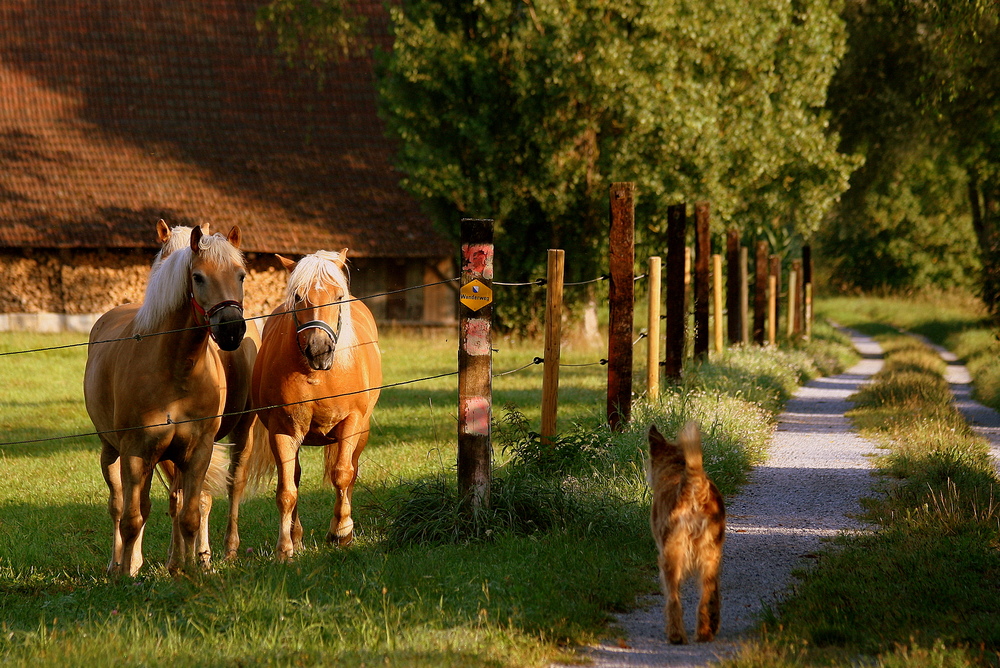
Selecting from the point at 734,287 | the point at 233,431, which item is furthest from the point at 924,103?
the point at 233,431

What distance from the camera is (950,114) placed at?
2475cm

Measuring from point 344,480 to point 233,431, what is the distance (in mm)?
1328

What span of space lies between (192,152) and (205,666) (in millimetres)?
27097

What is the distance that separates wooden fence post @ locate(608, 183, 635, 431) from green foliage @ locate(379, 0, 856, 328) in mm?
12801

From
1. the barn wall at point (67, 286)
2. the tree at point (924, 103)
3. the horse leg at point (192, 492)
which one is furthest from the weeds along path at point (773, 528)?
the barn wall at point (67, 286)

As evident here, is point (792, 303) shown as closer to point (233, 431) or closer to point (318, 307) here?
point (233, 431)

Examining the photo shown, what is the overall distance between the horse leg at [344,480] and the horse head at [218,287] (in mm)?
1539

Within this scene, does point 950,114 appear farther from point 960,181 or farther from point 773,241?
point 960,181

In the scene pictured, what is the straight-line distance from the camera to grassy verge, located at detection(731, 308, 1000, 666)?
475cm

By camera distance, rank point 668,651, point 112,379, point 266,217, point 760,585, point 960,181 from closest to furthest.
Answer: point 668,651
point 760,585
point 112,379
point 266,217
point 960,181

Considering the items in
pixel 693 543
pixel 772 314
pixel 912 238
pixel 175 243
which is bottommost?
pixel 693 543

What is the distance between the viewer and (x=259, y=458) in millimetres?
8531

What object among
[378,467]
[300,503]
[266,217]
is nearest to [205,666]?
[300,503]

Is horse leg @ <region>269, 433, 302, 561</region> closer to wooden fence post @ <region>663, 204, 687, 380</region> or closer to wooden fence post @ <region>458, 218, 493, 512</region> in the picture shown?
wooden fence post @ <region>458, 218, 493, 512</region>
